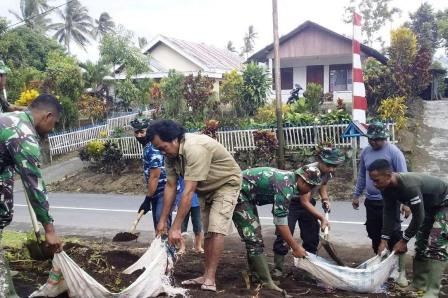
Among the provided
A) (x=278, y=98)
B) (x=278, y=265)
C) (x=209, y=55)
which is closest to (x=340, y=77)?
(x=209, y=55)

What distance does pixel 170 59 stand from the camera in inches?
1037

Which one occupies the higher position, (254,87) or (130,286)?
(254,87)

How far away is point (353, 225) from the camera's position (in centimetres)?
804

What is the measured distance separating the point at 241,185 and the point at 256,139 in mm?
8740

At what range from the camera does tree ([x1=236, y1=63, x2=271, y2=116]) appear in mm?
18672

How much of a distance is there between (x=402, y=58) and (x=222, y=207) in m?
16.0

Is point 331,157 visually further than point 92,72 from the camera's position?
No

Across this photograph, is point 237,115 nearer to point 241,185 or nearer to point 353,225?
point 353,225

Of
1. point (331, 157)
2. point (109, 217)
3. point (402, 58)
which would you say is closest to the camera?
point (331, 157)

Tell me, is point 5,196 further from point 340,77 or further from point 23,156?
point 340,77

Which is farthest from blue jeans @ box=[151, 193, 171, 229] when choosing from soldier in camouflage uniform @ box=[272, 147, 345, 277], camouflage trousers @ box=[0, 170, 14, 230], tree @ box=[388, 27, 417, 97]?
tree @ box=[388, 27, 417, 97]

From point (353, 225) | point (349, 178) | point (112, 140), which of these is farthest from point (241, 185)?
point (112, 140)

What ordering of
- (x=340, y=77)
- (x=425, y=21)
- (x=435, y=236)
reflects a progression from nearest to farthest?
1. (x=435, y=236)
2. (x=340, y=77)
3. (x=425, y=21)

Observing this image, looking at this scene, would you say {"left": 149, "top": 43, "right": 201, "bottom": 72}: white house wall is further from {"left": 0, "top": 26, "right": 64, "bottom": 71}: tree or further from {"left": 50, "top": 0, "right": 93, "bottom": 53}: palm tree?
{"left": 50, "top": 0, "right": 93, "bottom": 53}: palm tree
